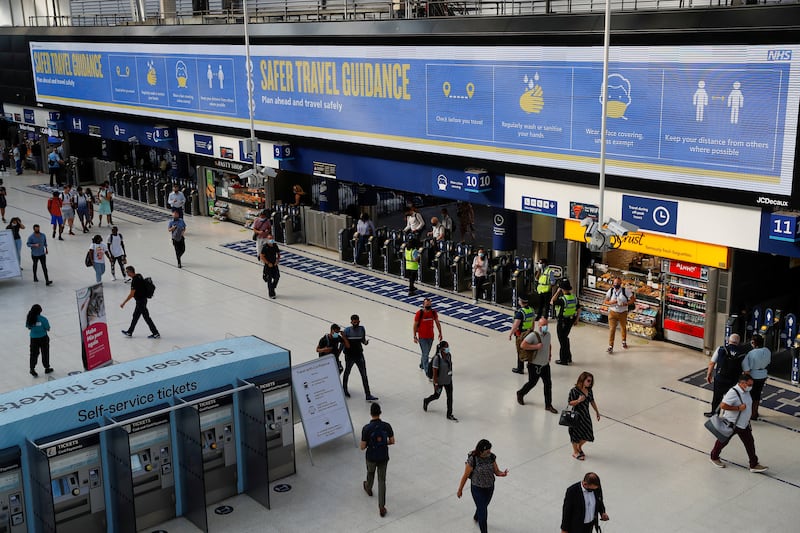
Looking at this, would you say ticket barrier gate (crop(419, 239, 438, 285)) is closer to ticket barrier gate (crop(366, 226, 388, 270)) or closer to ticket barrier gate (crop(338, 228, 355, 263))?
ticket barrier gate (crop(366, 226, 388, 270))

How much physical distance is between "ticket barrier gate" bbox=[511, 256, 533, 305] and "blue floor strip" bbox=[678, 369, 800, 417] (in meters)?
4.98

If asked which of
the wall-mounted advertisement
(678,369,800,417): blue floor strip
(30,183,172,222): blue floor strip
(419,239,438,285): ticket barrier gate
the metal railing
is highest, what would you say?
the metal railing

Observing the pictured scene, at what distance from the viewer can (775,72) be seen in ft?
47.3

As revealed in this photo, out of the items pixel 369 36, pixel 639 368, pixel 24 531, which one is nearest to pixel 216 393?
pixel 24 531

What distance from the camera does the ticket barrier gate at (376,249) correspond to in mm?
23756

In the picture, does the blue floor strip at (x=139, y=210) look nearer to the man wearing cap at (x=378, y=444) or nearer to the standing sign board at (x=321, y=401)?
the standing sign board at (x=321, y=401)

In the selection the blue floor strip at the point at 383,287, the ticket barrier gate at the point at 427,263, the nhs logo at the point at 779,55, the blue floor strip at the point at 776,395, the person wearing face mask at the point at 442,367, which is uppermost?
the nhs logo at the point at 779,55

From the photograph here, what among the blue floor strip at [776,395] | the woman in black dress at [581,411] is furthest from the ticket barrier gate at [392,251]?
the woman in black dress at [581,411]

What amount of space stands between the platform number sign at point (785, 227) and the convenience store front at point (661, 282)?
1519 mm

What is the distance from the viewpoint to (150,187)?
33.4 meters

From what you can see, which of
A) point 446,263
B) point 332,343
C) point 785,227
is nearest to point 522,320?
point 332,343

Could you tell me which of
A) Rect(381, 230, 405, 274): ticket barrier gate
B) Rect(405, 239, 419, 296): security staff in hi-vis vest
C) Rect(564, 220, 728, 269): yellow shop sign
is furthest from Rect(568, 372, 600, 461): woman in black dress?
Rect(381, 230, 405, 274): ticket barrier gate

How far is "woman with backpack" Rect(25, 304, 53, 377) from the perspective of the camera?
52.4 ft

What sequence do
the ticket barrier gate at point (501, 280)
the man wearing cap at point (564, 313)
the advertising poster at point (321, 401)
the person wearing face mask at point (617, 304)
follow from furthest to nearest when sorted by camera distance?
1. the ticket barrier gate at point (501, 280)
2. the person wearing face mask at point (617, 304)
3. the man wearing cap at point (564, 313)
4. the advertising poster at point (321, 401)
